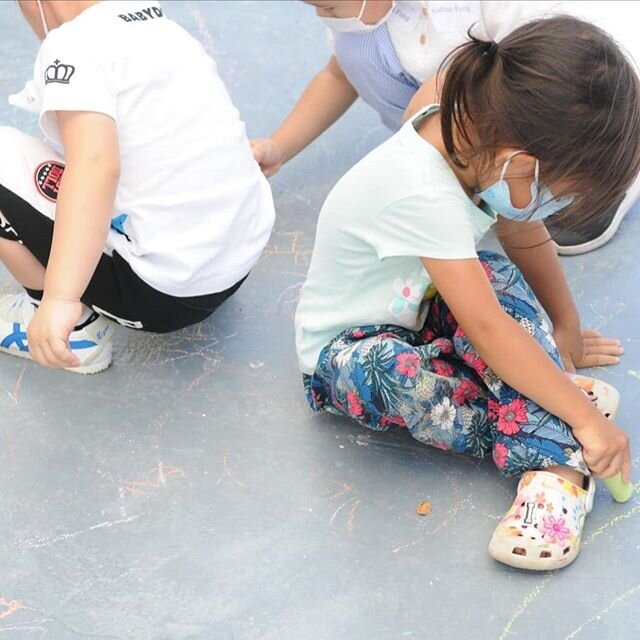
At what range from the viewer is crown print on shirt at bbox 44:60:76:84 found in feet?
3.78

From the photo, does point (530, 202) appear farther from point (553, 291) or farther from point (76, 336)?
point (76, 336)

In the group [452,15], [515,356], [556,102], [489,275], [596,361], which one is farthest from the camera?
[452,15]

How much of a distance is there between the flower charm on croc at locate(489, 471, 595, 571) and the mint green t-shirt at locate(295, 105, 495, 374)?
23 centimetres

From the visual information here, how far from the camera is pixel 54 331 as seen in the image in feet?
3.67

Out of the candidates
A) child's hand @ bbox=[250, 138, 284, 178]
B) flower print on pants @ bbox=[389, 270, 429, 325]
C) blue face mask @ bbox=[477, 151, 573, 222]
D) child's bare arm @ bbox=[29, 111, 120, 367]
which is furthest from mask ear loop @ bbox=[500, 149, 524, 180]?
child's hand @ bbox=[250, 138, 284, 178]

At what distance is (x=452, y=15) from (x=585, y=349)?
50 cm

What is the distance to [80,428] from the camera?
1271 millimetres

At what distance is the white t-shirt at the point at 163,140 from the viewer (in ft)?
3.88

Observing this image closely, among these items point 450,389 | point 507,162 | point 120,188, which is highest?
point 507,162

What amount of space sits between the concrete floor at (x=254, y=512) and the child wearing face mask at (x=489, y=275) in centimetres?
4

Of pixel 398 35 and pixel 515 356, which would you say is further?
pixel 398 35

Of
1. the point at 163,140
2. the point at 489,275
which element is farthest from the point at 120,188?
the point at 489,275

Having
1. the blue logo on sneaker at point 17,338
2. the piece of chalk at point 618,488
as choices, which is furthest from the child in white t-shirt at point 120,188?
the piece of chalk at point 618,488

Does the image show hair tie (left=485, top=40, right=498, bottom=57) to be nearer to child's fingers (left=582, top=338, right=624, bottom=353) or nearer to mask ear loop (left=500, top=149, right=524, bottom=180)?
mask ear loop (left=500, top=149, right=524, bottom=180)
